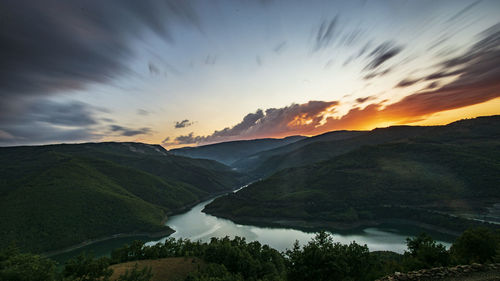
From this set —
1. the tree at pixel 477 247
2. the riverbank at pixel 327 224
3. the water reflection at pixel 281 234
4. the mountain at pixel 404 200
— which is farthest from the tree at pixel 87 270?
the mountain at pixel 404 200

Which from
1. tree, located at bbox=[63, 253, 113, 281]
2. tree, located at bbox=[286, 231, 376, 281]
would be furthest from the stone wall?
tree, located at bbox=[63, 253, 113, 281]

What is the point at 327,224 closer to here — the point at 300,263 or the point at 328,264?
the point at 328,264

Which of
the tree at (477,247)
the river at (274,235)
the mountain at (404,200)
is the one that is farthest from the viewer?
the mountain at (404,200)

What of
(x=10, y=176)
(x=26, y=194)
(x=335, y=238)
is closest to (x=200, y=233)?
(x=335, y=238)

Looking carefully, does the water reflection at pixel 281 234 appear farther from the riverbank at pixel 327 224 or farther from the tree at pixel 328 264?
the tree at pixel 328 264

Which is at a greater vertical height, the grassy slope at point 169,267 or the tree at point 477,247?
the tree at point 477,247

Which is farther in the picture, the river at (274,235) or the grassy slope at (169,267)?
the river at (274,235)

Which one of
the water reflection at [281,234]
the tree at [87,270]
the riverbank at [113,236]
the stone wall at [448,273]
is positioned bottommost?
the water reflection at [281,234]

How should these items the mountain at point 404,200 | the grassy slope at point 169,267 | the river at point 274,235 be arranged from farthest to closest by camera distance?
the mountain at point 404,200 → the river at point 274,235 → the grassy slope at point 169,267

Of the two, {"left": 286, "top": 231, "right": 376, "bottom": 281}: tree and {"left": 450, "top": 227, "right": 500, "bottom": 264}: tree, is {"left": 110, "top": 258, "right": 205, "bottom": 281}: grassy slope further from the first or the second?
{"left": 450, "top": 227, "right": 500, "bottom": 264}: tree

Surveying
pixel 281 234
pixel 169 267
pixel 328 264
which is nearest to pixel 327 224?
pixel 281 234
